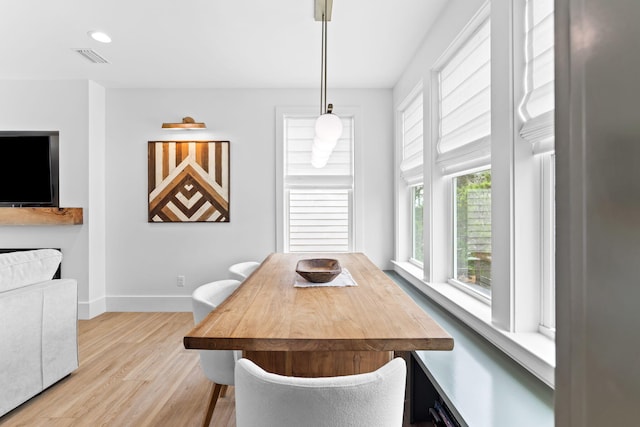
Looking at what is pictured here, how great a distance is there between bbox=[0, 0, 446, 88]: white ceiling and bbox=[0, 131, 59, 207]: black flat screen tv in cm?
65

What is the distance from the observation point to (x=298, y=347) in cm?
107

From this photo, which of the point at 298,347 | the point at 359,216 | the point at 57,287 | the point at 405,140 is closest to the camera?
the point at 298,347

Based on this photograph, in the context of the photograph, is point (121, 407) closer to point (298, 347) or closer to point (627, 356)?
point (298, 347)

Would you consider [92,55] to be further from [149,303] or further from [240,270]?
[149,303]

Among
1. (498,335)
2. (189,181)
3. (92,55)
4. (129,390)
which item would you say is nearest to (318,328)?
(498,335)

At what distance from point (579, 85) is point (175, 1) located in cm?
282

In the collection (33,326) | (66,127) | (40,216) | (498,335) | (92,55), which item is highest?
(92,55)

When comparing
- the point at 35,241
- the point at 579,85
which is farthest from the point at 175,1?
the point at 35,241

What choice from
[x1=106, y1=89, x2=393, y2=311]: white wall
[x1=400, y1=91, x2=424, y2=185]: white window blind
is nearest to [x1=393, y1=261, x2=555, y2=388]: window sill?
[x1=400, y1=91, x2=424, y2=185]: white window blind

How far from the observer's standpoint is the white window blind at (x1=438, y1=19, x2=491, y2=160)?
1.96 m

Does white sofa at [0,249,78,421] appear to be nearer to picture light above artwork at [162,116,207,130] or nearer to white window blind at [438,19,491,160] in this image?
picture light above artwork at [162,116,207,130]

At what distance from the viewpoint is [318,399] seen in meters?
0.92

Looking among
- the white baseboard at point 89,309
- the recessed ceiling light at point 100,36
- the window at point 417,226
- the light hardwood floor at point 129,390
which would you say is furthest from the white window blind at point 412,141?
the white baseboard at point 89,309

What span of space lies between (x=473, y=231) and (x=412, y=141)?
1.43m
